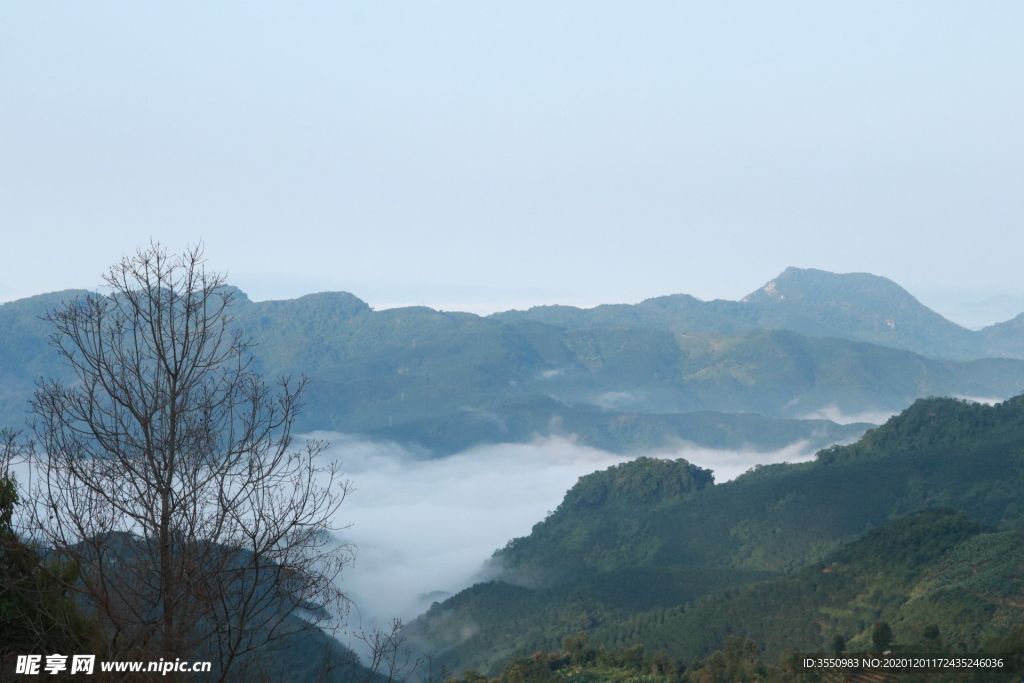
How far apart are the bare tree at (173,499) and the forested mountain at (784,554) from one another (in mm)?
42074

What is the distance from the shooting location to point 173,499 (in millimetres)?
10594

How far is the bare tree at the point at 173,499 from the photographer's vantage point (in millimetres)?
10070

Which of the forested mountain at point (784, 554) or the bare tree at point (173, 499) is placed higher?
the bare tree at point (173, 499)

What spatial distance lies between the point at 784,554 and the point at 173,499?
299ft

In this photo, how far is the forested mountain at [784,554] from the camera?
189 ft

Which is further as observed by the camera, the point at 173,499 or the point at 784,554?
the point at 784,554

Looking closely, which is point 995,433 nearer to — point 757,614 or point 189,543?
point 757,614

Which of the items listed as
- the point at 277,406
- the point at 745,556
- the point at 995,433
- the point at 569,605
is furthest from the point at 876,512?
the point at 277,406

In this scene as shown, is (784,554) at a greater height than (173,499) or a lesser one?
lesser

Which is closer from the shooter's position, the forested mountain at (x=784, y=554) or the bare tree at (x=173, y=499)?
the bare tree at (x=173, y=499)

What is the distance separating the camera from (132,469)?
10.5 metres

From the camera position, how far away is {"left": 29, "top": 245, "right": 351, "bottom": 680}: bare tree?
33.0 ft

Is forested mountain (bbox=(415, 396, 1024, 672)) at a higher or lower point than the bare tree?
lower

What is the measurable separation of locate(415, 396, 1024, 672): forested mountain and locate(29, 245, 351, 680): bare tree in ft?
138
